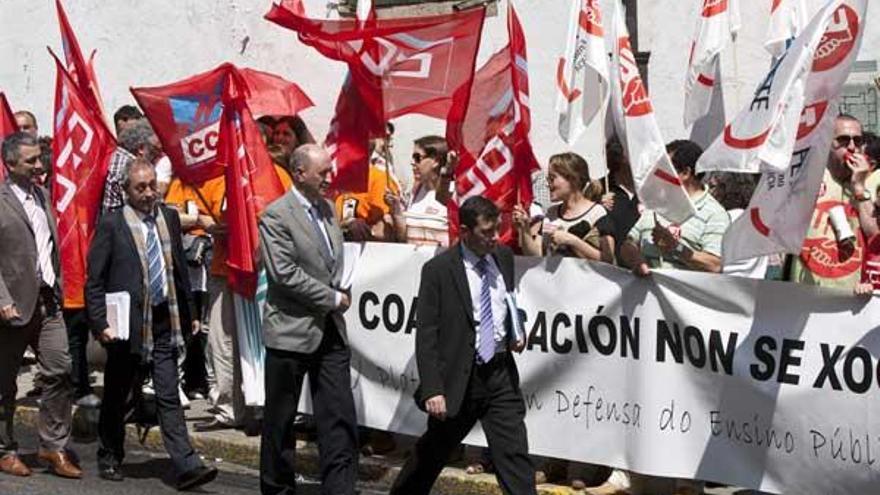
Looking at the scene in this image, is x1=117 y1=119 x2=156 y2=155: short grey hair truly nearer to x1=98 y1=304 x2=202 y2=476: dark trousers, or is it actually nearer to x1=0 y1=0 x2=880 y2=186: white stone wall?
x1=98 y1=304 x2=202 y2=476: dark trousers

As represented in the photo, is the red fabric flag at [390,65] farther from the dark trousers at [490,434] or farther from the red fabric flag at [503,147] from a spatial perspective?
the dark trousers at [490,434]

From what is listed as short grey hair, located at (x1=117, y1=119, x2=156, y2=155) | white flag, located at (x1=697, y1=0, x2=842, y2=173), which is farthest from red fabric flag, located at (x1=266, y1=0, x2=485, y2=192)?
white flag, located at (x1=697, y1=0, x2=842, y2=173)

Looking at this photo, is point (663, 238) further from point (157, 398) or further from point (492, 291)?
point (157, 398)

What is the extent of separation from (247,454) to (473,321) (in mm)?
2986

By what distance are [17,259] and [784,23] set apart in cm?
487

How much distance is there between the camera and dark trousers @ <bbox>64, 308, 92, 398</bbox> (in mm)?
12312

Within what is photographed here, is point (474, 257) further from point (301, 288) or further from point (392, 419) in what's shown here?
point (392, 419)

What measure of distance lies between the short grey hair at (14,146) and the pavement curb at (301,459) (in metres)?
2.00

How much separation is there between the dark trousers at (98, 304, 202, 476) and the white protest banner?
130 centimetres

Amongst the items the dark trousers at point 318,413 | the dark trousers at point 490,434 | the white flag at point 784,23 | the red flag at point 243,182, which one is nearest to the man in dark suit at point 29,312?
the red flag at point 243,182

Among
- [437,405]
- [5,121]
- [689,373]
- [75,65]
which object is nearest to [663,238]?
[689,373]

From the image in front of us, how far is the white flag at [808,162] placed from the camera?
853 centimetres

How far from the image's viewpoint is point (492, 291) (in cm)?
931

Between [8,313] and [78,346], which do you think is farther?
[78,346]
